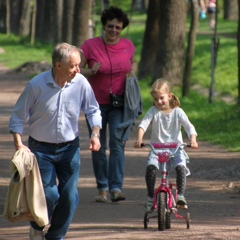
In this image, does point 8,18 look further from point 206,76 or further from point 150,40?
point 150,40

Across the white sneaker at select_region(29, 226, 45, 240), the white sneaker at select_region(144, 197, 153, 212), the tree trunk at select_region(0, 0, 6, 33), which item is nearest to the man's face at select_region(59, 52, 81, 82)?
the white sneaker at select_region(29, 226, 45, 240)

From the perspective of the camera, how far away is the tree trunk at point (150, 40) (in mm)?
27433

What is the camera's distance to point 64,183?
7945 millimetres

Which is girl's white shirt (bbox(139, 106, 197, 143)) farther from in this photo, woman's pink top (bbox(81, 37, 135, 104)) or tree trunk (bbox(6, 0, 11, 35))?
tree trunk (bbox(6, 0, 11, 35))

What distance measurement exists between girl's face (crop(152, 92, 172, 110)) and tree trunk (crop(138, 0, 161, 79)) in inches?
712

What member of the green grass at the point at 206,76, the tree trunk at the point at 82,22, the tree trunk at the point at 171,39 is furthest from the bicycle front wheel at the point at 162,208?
the tree trunk at the point at 82,22

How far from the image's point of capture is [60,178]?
797 centimetres

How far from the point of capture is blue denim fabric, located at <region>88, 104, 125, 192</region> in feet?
Answer: 35.2

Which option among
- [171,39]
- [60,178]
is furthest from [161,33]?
[60,178]

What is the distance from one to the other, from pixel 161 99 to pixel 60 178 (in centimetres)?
169

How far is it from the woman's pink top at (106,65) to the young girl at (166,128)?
4.47ft

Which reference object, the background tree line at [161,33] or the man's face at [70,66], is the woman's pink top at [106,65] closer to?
the man's face at [70,66]

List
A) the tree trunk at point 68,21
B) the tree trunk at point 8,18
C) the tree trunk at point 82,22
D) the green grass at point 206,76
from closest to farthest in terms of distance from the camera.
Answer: the green grass at point 206,76
the tree trunk at point 82,22
the tree trunk at point 68,21
the tree trunk at point 8,18

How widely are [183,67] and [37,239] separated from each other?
17.3 metres
